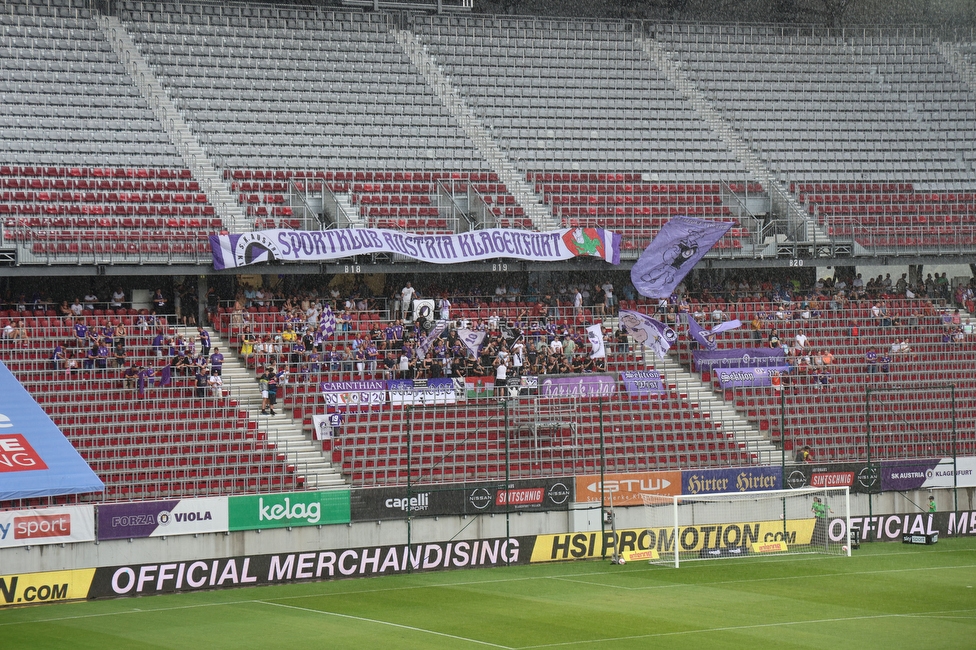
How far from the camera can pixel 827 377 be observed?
36188mm

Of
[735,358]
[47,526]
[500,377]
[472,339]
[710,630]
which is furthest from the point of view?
[735,358]

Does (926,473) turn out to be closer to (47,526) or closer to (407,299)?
(407,299)

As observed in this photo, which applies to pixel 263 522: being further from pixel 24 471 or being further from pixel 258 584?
pixel 24 471

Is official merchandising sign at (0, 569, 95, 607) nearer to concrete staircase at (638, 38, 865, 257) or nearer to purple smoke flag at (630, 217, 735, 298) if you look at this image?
purple smoke flag at (630, 217, 735, 298)

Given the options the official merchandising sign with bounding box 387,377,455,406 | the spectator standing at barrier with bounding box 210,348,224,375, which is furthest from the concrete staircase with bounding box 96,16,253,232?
the official merchandising sign with bounding box 387,377,455,406

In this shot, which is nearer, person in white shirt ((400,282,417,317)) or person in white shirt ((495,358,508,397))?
person in white shirt ((495,358,508,397))

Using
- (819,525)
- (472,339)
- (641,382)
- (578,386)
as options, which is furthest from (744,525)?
(472,339)

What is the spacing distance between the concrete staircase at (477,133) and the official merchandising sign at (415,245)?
1.93 m

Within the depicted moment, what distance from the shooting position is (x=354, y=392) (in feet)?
106

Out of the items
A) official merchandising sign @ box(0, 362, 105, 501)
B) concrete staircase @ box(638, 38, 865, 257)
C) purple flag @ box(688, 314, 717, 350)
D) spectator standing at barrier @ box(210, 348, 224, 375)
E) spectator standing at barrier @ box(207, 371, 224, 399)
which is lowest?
official merchandising sign @ box(0, 362, 105, 501)

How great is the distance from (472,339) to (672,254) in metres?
6.96

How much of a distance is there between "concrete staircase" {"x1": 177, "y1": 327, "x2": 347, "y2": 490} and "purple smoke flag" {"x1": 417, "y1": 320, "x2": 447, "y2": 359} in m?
3.87

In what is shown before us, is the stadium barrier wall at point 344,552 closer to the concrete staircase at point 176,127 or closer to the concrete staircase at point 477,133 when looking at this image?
the concrete staircase at point 176,127

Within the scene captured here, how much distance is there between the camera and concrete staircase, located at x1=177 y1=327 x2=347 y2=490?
30062 mm
